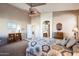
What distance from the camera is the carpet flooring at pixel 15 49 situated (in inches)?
89.2

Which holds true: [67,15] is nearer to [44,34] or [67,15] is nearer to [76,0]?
[76,0]

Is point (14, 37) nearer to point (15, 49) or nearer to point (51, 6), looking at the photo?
point (15, 49)

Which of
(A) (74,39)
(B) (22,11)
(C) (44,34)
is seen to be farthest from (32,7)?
(A) (74,39)

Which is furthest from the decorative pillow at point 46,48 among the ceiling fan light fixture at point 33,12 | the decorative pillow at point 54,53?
→ the ceiling fan light fixture at point 33,12

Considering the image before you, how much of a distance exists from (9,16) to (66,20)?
0.90m

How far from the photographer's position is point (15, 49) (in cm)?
228

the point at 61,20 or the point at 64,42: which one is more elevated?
the point at 61,20

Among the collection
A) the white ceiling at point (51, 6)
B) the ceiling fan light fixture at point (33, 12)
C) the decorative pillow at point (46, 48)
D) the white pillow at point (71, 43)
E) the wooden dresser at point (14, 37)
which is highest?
the white ceiling at point (51, 6)

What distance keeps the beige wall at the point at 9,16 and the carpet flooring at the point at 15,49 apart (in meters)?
0.24

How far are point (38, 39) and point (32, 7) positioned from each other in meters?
0.52

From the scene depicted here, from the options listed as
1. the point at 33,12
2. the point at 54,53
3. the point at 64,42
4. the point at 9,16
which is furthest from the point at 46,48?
the point at 9,16

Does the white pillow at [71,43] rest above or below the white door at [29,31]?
below

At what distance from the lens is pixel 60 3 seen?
2.26m

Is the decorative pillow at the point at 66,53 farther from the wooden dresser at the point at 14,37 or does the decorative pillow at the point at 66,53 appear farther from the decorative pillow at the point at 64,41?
the wooden dresser at the point at 14,37
